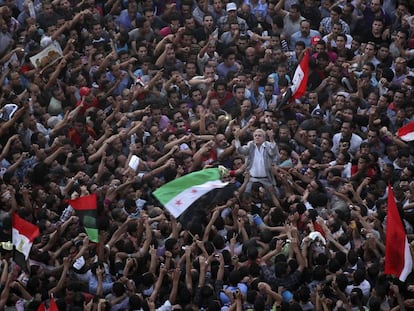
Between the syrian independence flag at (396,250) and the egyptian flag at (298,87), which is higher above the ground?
the syrian independence flag at (396,250)

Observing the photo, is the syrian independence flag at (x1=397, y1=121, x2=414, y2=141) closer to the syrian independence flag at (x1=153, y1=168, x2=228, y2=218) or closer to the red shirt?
the syrian independence flag at (x1=153, y1=168, x2=228, y2=218)

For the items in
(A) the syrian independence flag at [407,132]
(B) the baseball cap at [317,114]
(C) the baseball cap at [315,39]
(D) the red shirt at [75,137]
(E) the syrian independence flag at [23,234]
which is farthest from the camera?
(C) the baseball cap at [315,39]

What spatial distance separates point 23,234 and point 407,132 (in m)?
5.27

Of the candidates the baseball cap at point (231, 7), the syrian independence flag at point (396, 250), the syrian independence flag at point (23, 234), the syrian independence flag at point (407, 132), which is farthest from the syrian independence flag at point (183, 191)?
the baseball cap at point (231, 7)

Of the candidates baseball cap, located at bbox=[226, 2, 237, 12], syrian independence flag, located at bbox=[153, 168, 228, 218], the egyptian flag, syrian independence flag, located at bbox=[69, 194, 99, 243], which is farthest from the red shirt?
baseball cap, located at bbox=[226, 2, 237, 12]

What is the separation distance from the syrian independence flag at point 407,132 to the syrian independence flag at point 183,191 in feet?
9.43

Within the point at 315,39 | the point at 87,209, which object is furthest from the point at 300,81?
the point at 87,209

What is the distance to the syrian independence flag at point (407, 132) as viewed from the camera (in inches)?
808

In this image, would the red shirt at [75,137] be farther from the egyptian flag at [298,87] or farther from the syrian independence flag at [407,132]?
the syrian independence flag at [407,132]

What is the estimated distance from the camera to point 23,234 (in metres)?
18.5

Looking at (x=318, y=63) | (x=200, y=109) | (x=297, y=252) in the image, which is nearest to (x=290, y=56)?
(x=318, y=63)

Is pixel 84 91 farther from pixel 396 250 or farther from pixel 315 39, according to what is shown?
pixel 396 250

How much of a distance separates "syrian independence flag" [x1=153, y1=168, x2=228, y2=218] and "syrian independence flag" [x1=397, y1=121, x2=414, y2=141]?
2874 mm

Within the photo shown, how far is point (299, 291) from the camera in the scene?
1812cm
